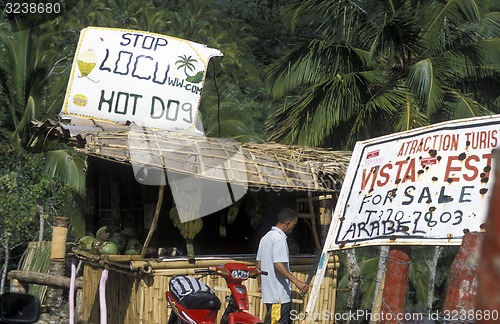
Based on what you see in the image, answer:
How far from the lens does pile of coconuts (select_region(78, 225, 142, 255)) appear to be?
9.52 m

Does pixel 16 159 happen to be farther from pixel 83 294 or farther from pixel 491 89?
pixel 491 89

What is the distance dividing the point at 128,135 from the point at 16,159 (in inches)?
314

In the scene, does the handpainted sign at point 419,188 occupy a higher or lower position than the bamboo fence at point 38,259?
higher

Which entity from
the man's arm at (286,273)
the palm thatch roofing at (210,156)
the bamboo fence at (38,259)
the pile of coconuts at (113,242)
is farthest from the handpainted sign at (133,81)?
the bamboo fence at (38,259)

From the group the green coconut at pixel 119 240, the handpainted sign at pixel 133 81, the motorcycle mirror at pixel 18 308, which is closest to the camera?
the motorcycle mirror at pixel 18 308

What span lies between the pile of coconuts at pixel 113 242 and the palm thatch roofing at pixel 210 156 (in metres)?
1.25

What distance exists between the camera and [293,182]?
935cm

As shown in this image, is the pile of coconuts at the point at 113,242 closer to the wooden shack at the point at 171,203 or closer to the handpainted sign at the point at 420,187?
the wooden shack at the point at 171,203

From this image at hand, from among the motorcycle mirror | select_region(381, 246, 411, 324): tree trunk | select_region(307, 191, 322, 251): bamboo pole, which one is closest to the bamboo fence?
select_region(307, 191, 322, 251): bamboo pole

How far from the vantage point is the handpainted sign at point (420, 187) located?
5.85 m

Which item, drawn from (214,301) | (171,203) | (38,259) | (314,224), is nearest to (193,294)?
(214,301)

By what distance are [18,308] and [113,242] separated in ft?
21.0

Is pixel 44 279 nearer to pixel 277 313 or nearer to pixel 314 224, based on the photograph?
pixel 314 224

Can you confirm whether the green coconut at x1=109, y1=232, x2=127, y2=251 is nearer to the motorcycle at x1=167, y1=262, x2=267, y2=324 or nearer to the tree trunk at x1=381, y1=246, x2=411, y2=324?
the motorcycle at x1=167, y1=262, x2=267, y2=324
